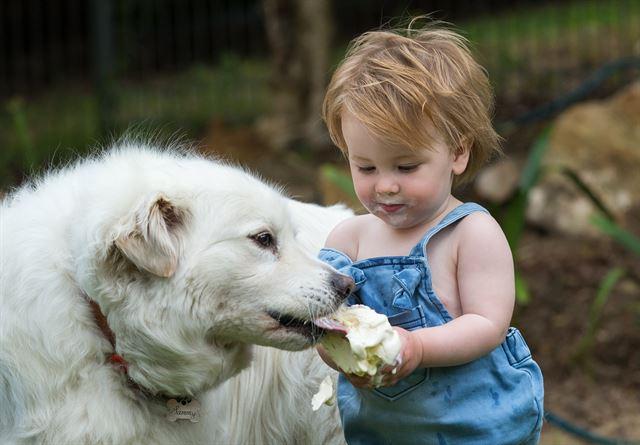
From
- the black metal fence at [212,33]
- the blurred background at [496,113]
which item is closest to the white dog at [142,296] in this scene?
the blurred background at [496,113]

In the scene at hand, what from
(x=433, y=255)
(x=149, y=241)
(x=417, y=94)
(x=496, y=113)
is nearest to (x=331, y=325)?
(x=433, y=255)

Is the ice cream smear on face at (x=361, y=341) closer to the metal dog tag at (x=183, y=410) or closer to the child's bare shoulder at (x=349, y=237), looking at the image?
the child's bare shoulder at (x=349, y=237)

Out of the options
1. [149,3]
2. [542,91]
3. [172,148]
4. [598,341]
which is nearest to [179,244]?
[172,148]

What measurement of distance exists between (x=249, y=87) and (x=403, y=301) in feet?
32.3

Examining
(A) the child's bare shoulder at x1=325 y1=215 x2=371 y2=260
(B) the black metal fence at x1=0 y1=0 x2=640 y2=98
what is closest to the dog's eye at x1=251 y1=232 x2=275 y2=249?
(A) the child's bare shoulder at x1=325 y1=215 x2=371 y2=260

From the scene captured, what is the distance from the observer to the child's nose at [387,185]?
3256mm

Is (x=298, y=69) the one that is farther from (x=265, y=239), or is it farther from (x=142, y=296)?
(x=142, y=296)

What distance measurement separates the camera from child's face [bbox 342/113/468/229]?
10.7 feet

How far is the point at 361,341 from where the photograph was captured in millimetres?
3070

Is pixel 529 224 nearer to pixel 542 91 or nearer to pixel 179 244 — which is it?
pixel 542 91

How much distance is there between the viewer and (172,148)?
4.14 meters

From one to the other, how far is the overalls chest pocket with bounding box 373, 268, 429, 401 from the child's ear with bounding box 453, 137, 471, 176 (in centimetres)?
37

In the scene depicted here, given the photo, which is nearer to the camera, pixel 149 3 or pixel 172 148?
pixel 172 148

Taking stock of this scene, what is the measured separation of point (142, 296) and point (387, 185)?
36.9 inches
